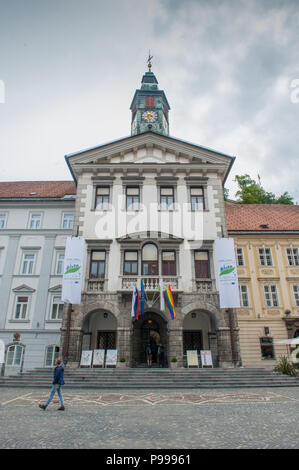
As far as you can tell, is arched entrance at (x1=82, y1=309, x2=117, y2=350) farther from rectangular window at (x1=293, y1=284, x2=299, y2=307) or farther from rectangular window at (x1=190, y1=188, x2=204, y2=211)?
rectangular window at (x1=293, y1=284, x2=299, y2=307)

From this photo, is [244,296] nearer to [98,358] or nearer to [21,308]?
[98,358]

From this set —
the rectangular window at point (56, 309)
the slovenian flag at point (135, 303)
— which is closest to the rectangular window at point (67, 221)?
the rectangular window at point (56, 309)

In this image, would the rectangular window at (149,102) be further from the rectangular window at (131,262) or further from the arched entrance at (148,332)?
the arched entrance at (148,332)

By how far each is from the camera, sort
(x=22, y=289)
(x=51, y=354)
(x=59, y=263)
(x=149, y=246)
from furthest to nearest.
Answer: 1. (x=59, y=263)
2. (x=22, y=289)
3. (x=51, y=354)
4. (x=149, y=246)

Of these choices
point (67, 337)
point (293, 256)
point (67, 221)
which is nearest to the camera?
point (67, 337)

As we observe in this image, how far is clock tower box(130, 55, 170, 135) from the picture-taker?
36.6m

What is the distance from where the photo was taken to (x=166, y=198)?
23719 millimetres

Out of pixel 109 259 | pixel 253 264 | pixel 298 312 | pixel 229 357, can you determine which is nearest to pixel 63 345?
pixel 109 259

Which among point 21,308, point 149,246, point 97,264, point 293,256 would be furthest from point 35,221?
point 293,256

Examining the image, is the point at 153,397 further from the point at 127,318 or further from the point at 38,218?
the point at 38,218

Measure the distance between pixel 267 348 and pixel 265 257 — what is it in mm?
7468

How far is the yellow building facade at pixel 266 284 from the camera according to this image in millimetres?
23531

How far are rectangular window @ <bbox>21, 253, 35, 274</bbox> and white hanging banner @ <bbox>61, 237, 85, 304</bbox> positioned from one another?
668 centimetres
